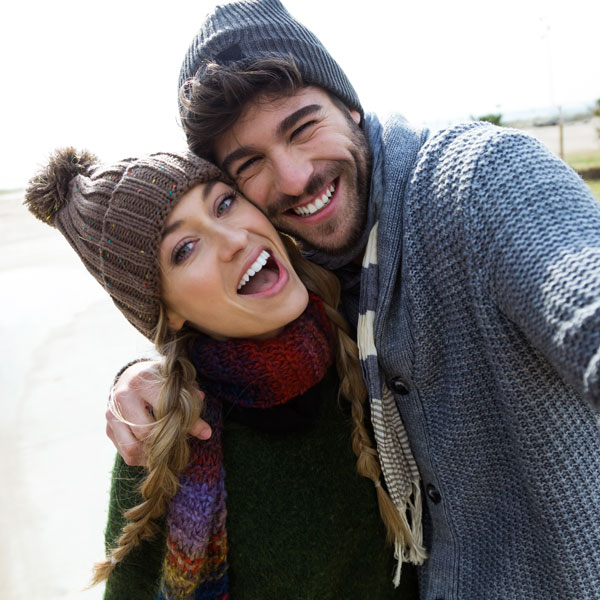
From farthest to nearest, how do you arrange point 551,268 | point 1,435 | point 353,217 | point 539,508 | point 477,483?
point 1,435 → point 353,217 → point 477,483 → point 539,508 → point 551,268

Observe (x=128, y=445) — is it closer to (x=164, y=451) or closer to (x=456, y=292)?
(x=164, y=451)

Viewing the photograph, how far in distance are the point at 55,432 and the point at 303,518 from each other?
14.1ft

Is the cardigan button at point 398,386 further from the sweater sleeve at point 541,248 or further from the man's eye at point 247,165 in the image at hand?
the man's eye at point 247,165

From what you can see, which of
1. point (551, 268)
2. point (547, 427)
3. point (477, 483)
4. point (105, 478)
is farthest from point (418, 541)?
point (105, 478)

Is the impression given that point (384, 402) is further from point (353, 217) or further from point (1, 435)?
point (1, 435)

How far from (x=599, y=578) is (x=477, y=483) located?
0.38m

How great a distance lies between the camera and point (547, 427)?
133 centimetres

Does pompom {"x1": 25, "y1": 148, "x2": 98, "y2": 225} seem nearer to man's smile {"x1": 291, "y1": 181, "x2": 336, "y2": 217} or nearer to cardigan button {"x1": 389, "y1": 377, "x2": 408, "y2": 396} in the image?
man's smile {"x1": 291, "y1": 181, "x2": 336, "y2": 217}

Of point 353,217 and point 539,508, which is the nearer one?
point 539,508

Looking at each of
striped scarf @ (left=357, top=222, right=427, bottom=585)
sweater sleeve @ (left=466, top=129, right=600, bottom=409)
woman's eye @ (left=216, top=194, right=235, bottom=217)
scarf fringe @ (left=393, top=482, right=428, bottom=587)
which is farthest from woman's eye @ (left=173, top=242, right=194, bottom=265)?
scarf fringe @ (left=393, top=482, right=428, bottom=587)

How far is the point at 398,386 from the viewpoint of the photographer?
1.58 meters

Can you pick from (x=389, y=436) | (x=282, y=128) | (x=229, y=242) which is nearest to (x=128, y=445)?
(x=229, y=242)

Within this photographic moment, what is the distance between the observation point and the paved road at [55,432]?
3.77 meters

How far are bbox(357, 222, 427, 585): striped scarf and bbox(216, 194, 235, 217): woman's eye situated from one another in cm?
52
